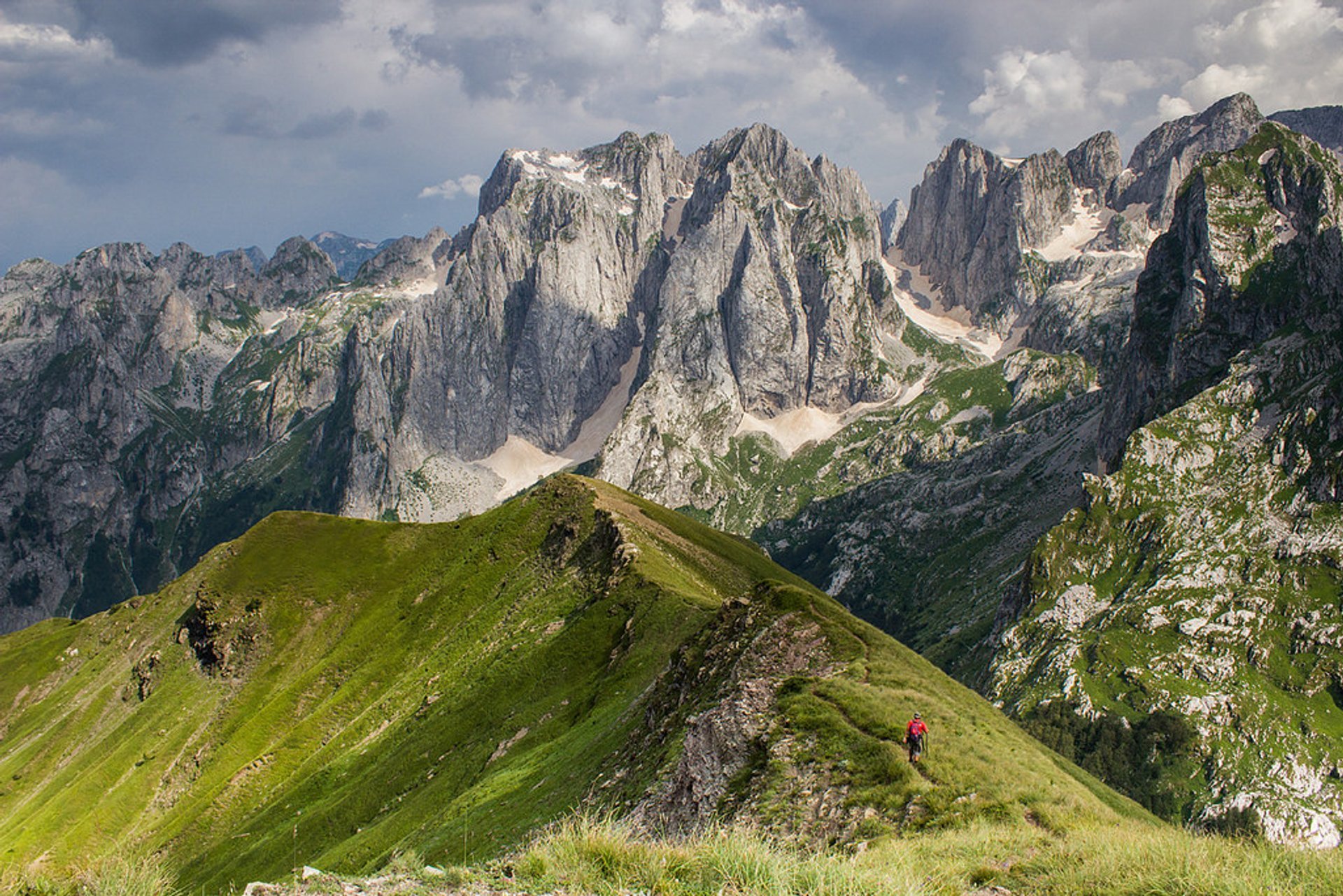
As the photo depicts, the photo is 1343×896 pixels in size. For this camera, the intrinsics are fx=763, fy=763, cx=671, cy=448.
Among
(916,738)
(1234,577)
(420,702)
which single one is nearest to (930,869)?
(916,738)

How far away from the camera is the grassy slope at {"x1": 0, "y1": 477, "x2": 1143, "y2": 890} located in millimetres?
32688

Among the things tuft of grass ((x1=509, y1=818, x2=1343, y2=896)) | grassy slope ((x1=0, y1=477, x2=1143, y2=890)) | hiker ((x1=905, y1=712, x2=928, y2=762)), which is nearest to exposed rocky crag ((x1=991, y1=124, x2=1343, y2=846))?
grassy slope ((x1=0, y1=477, x2=1143, y2=890))

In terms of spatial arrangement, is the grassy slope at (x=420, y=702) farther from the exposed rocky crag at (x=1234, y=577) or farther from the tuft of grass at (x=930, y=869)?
the exposed rocky crag at (x=1234, y=577)

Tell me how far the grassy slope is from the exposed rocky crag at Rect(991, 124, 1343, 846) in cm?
7674

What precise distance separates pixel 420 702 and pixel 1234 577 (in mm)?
156839

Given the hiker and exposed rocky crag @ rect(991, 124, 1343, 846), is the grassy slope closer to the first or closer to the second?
the hiker

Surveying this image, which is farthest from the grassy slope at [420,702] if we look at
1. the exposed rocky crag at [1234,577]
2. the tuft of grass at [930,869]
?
the exposed rocky crag at [1234,577]

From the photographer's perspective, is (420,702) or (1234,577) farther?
(1234,577)

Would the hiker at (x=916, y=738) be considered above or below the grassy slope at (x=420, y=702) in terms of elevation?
above

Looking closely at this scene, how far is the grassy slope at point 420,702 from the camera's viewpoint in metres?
32.7

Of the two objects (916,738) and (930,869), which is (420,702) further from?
(930,869)

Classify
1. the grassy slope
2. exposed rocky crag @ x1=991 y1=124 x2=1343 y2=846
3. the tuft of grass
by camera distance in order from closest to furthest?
the tuft of grass → the grassy slope → exposed rocky crag @ x1=991 y1=124 x2=1343 y2=846

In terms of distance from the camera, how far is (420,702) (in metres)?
82.8

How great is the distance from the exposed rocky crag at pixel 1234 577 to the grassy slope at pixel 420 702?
76.7m
